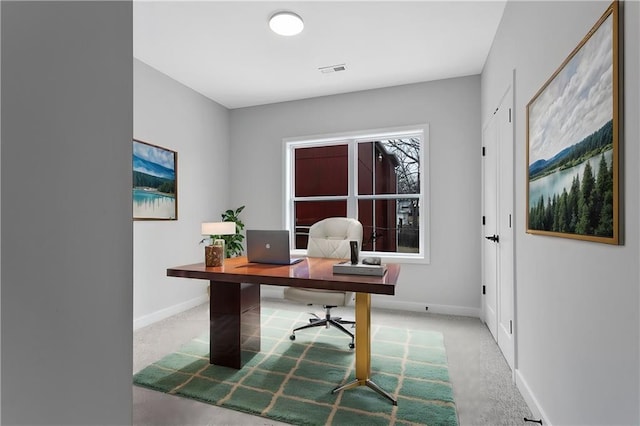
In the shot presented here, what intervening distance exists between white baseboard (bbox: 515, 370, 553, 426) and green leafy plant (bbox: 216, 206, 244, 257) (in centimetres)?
324

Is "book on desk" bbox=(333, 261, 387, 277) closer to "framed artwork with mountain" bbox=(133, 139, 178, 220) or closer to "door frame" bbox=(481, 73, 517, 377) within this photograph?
"door frame" bbox=(481, 73, 517, 377)

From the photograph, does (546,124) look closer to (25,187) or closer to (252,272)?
(252,272)

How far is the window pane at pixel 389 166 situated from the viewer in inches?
157

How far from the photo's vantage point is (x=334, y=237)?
10.1 feet

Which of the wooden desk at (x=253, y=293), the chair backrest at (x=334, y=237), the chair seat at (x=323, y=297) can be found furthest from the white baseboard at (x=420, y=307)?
the wooden desk at (x=253, y=293)

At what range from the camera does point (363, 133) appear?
4055 millimetres

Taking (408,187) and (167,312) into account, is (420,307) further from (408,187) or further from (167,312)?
(167,312)

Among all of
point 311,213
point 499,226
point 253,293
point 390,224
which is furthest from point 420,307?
point 253,293

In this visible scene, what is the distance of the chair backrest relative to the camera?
9.63ft

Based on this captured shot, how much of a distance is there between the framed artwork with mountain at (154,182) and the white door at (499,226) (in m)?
3.41

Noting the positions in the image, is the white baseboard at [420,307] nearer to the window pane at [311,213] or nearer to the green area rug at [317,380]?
the green area rug at [317,380]

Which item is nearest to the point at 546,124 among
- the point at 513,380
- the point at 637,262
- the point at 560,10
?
the point at 560,10

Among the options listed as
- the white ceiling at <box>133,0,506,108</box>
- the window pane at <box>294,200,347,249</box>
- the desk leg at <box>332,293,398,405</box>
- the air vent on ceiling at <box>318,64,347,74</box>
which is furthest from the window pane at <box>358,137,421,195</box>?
the desk leg at <box>332,293,398,405</box>

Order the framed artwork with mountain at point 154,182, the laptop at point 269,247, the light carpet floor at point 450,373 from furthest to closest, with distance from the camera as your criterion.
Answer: the framed artwork with mountain at point 154,182 → the laptop at point 269,247 → the light carpet floor at point 450,373
